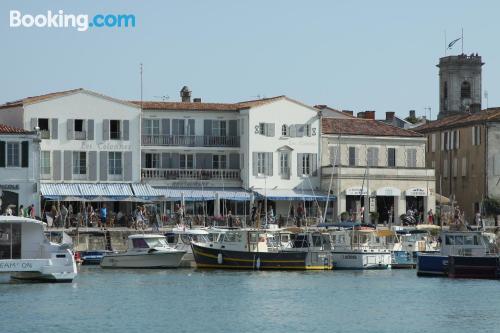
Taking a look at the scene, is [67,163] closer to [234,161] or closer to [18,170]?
[18,170]

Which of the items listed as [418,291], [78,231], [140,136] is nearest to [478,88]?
[140,136]

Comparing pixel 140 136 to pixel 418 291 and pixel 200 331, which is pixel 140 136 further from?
pixel 200 331

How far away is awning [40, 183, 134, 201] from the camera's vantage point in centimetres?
9669

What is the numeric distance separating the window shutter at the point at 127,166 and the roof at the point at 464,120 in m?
26.6

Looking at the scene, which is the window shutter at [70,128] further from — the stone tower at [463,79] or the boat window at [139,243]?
the stone tower at [463,79]

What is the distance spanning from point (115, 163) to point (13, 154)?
784 centimetres

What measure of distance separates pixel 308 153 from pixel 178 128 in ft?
30.8

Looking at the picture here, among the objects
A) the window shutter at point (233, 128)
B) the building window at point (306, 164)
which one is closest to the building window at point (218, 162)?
the window shutter at point (233, 128)

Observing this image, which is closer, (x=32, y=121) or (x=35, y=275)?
(x=35, y=275)

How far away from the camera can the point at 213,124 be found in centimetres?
10462

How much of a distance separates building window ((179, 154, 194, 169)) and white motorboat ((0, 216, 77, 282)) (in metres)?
29.5

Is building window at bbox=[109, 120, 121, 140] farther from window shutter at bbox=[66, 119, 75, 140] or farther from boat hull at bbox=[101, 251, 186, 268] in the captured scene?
boat hull at bbox=[101, 251, 186, 268]

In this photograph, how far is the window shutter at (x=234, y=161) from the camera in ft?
344

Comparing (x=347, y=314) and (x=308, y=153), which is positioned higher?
(x=308, y=153)
